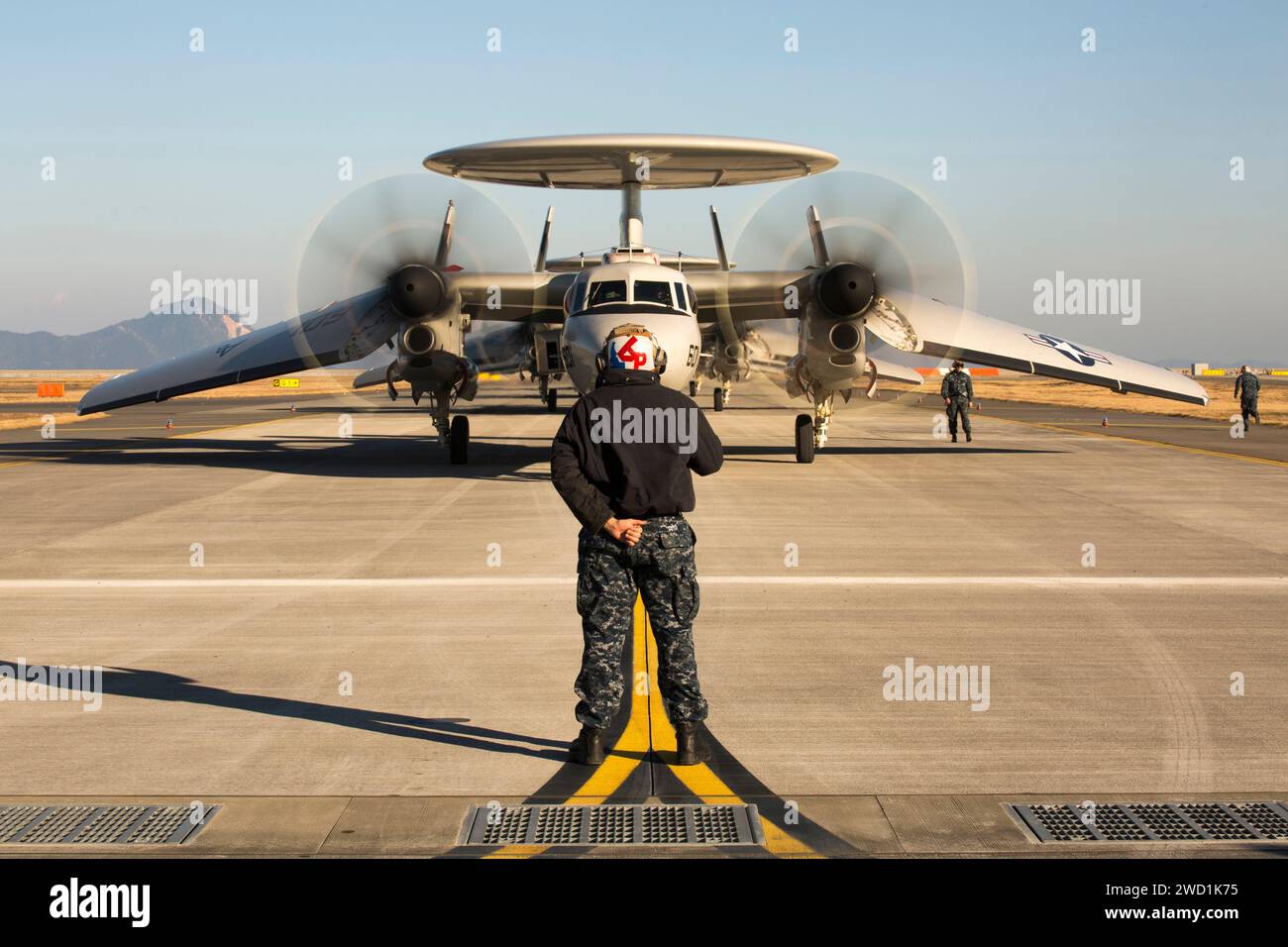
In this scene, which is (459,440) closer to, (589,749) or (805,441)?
(805,441)

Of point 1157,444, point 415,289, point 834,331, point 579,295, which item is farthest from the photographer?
point 1157,444

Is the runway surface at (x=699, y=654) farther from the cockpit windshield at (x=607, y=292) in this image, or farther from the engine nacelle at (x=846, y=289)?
the engine nacelle at (x=846, y=289)

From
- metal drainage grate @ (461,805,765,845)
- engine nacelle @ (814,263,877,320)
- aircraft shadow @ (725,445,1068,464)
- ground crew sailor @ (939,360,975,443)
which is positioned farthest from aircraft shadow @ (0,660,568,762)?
ground crew sailor @ (939,360,975,443)

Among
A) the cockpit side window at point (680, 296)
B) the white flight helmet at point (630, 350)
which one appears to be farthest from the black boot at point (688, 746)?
the cockpit side window at point (680, 296)

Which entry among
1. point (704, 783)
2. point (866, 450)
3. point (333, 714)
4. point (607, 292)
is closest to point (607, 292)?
point (607, 292)

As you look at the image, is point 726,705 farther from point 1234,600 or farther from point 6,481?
point 6,481

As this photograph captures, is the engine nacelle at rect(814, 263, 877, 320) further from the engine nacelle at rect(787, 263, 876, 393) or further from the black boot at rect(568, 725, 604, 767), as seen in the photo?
the black boot at rect(568, 725, 604, 767)

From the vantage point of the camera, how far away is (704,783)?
20.4 feet

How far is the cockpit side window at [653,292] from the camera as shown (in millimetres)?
19031

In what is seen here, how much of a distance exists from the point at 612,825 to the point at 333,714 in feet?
8.08

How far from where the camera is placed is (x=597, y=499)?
6.34m

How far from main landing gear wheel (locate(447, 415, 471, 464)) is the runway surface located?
405 centimetres

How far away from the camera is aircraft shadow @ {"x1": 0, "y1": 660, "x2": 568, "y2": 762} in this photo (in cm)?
685

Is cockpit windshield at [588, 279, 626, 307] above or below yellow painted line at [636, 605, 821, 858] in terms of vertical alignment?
above
